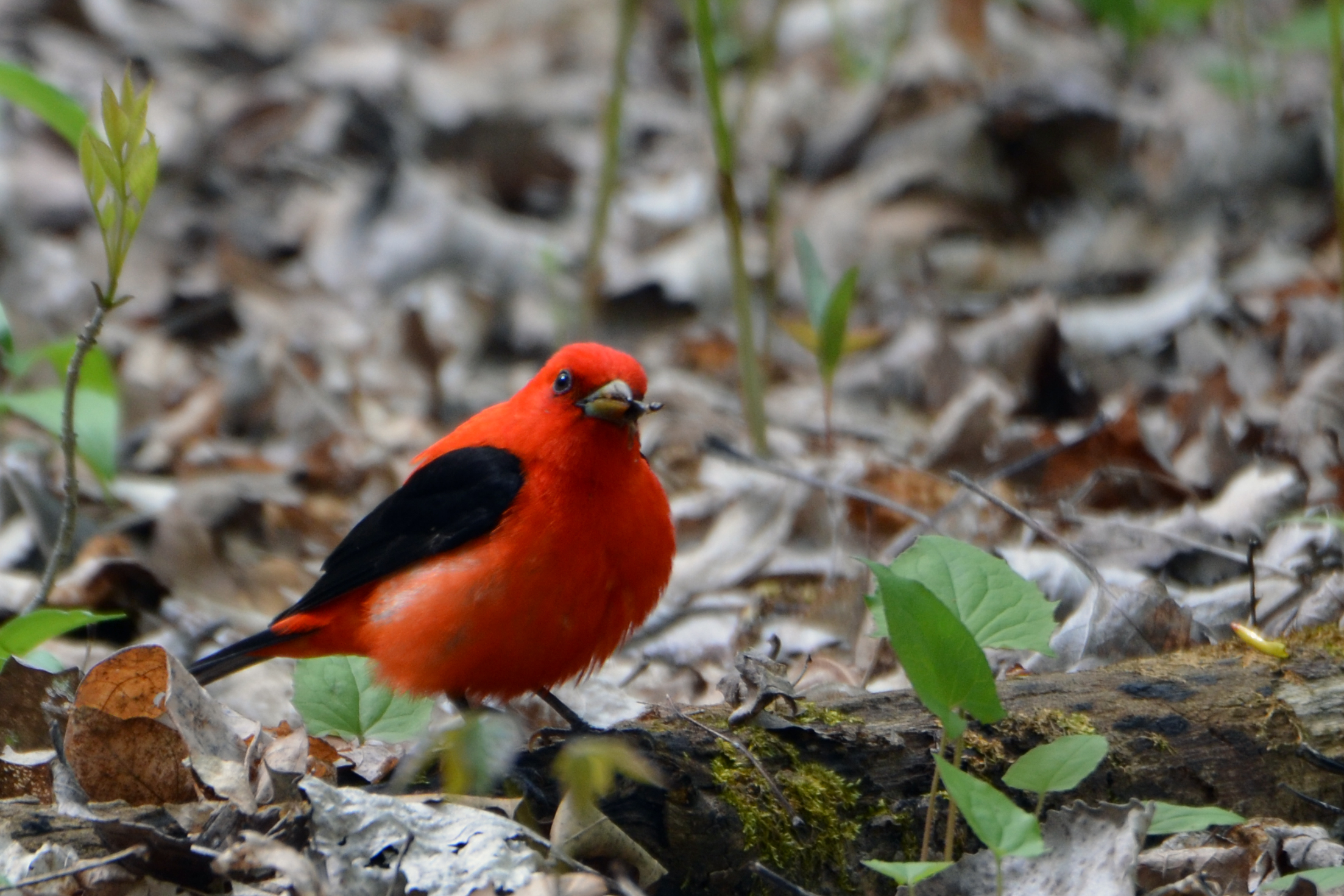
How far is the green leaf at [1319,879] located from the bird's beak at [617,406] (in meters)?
1.79

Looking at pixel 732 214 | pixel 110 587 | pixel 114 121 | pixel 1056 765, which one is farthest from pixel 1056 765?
pixel 110 587

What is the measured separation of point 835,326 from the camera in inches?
185

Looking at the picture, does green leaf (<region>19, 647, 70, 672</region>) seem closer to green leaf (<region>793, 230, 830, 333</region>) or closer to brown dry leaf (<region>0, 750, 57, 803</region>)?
brown dry leaf (<region>0, 750, 57, 803</region>)

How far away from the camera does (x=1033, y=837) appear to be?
2057mm

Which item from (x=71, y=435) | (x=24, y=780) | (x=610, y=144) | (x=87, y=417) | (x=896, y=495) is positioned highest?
(x=610, y=144)

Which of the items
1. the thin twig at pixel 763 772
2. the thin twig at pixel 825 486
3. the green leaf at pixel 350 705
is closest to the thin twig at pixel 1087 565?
the thin twig at pixel 825 486

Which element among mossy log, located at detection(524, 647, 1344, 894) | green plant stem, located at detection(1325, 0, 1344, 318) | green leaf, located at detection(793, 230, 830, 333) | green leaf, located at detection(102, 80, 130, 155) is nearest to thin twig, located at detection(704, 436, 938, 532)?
green leaf, located at detection(793, 230, 830, 333)

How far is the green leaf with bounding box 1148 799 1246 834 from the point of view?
7.09ft

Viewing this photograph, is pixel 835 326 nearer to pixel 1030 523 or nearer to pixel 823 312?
pixel 823 312

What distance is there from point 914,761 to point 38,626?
6.04ft

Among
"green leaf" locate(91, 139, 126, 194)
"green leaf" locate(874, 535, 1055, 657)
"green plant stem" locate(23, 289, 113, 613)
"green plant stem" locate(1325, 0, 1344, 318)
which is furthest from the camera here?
"green plant stem" locate(1325, 0, 1344, 318)

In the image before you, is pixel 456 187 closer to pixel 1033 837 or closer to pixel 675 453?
pixel 675 453

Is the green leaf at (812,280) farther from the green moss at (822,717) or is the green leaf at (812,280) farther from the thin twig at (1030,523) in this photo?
the green moss at (822,717)

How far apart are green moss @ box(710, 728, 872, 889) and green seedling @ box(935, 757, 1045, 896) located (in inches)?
19.9
